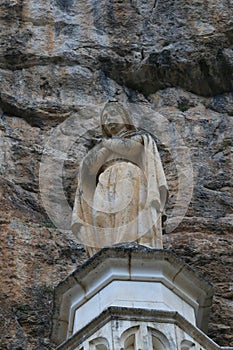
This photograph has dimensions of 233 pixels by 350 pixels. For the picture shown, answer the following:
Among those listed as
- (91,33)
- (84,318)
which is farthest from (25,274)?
(91,33)

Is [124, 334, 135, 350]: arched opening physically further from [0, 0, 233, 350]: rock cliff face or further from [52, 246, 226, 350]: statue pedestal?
[0, 0, 233, 350]: rock cliff face

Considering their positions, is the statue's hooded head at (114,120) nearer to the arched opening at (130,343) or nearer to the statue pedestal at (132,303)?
the statue pedestal at (132,303)

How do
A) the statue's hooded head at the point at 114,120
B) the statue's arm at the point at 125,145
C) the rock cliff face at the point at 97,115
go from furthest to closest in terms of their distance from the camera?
the rock cliff face at the point at 97,115, the statue's hooded head at the point at 114,120, the statue's arm at the point at 125,145

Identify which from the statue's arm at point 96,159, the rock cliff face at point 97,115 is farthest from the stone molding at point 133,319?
the rock cliff face at point 97,115

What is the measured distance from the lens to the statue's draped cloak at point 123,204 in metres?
11.0

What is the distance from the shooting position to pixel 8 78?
15555 mm

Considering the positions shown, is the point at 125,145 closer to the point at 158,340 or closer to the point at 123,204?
the point at 123,204

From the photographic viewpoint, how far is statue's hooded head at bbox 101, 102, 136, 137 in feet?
39.0

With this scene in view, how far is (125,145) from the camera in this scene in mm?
11680

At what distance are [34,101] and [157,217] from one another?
4.56 meters

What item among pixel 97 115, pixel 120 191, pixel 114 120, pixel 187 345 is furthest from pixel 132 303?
pixel 97 115

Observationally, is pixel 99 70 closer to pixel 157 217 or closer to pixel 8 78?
pixel 8 78

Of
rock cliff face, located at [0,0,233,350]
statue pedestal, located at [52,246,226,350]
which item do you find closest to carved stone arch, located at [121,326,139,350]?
statue pedestal, located at [52,246,226,350]

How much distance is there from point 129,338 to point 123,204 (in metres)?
1.76
